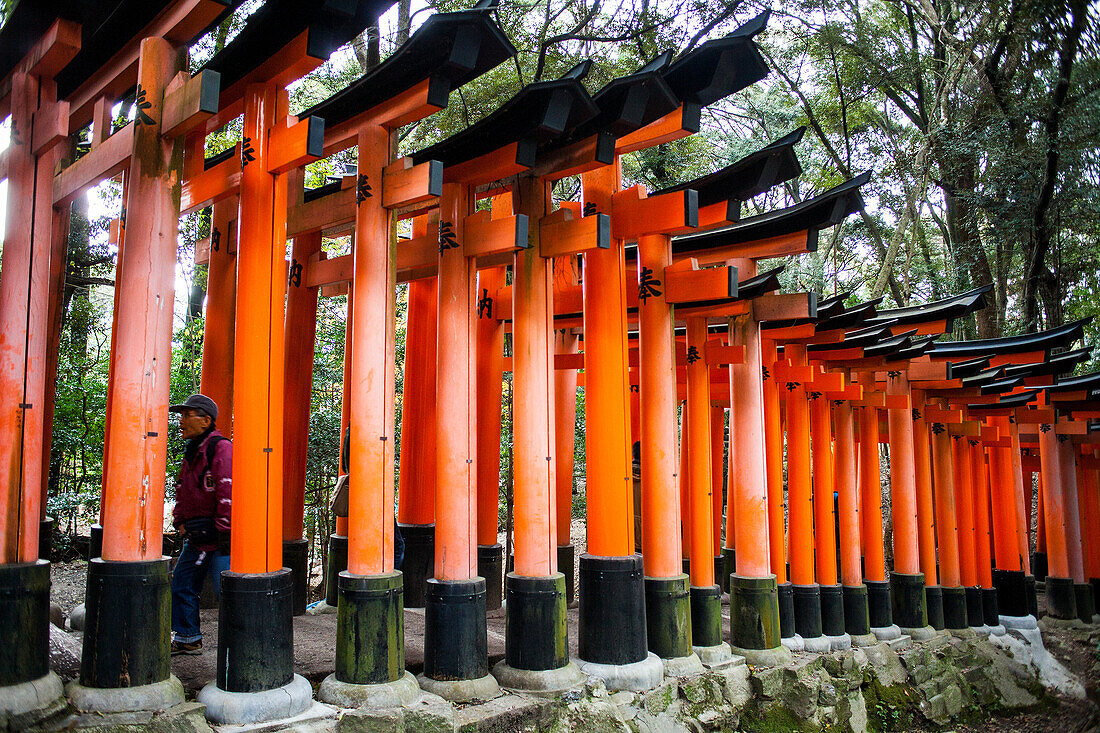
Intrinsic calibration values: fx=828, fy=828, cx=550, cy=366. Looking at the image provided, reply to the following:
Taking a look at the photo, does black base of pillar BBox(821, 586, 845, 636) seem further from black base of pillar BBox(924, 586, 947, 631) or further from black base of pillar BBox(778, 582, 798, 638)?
black base of pillar BBox(924, 586, 947, 631)

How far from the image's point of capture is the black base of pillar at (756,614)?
7867mm

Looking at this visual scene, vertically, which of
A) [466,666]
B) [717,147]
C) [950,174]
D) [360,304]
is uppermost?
[717,147]

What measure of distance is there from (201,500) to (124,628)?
47.1 inches

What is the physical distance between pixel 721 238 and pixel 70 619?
6.55 m

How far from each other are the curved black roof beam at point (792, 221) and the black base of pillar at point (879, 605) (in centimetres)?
511

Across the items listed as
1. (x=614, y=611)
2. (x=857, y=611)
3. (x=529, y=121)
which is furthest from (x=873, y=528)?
(x=529, y=121)

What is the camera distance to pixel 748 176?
21.8 ft

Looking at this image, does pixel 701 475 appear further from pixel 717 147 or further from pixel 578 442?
pixel 717 147

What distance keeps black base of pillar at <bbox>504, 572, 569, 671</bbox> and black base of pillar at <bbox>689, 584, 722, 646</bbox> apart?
6.54 feet

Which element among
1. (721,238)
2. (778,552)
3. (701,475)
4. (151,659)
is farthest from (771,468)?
(151,659)

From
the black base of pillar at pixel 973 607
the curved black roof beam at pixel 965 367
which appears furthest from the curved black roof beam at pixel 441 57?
the black base of pillar at pixel 973 607

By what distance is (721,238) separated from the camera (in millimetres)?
8094

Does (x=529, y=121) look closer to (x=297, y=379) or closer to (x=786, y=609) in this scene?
(x=297, y=379)

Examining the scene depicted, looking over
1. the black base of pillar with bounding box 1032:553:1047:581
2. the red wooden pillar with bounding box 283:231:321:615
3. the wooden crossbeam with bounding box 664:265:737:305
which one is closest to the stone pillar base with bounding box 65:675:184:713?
the red wooden pillar with bounding box 283:231:321:615
